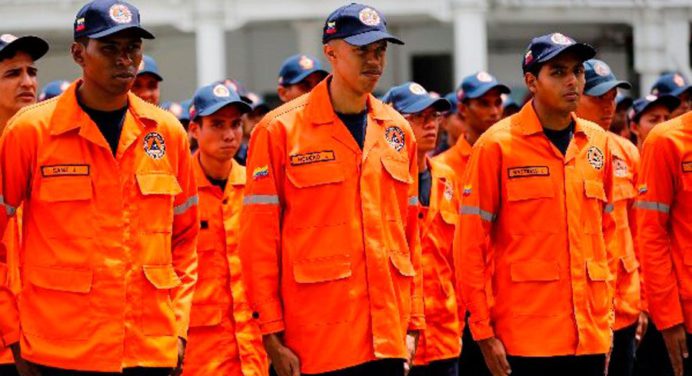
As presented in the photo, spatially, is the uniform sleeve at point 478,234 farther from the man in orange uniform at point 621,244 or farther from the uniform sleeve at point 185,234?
the man in orange uniform at point 621,244

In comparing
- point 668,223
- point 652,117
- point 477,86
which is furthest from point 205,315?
point 652,117

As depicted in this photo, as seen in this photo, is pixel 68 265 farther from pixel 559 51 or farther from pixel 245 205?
pixel 559 51

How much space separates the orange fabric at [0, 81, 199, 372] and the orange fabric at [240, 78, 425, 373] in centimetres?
41

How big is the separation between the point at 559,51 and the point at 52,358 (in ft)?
9.14

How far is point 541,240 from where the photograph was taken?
648cm

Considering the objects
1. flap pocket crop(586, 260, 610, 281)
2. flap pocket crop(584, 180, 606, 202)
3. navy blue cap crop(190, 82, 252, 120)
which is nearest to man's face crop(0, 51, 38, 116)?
navy blue cap crop(190, 82, 252, 120)

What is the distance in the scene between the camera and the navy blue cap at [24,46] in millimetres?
6719

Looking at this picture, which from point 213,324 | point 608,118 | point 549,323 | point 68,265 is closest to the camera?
point 68,265

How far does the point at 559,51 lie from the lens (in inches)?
256

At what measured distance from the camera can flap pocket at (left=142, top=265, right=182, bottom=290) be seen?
18.2 ft

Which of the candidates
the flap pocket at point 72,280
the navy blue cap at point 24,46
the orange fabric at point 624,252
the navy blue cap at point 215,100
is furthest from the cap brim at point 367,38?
the orange fabric at point 624,252

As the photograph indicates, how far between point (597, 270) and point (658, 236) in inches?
35.5

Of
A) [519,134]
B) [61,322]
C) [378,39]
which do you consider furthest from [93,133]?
[519,134]

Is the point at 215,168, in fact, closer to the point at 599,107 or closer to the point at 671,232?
the point at 599,107
